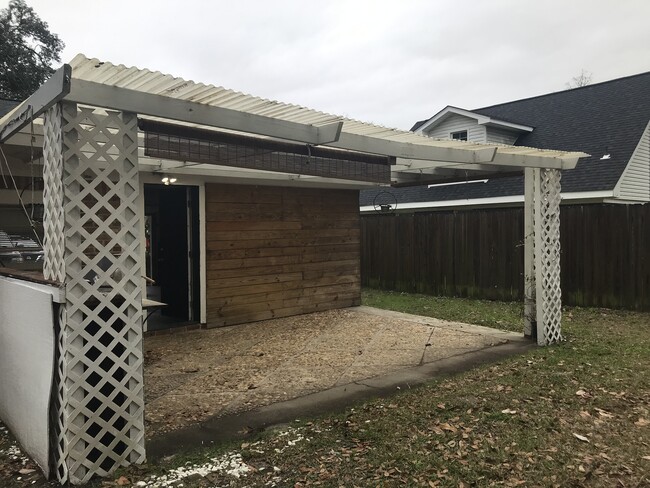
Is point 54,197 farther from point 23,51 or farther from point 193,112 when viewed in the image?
point 23,51

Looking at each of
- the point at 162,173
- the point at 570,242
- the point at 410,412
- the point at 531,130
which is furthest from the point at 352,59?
the point at 410,412

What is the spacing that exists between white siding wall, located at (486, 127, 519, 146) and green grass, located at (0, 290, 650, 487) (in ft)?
30.6

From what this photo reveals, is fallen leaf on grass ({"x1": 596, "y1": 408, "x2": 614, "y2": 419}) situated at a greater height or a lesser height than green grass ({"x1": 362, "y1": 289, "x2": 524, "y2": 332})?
greater

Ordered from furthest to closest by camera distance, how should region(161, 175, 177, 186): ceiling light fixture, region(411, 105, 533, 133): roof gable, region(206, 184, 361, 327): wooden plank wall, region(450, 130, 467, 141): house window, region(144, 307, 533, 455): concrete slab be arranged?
region(450, 130, 467, 141): house window < region(411, 105, 533, 133): roof gable < region(206, 184, 361, 327): wooden plank wall < region(161, 175, 177, 186): ceiling light fixture < region(144, 307, 533, 455): concrete slab

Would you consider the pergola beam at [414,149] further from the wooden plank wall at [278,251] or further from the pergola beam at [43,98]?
the wooden plank wall at [278,251]

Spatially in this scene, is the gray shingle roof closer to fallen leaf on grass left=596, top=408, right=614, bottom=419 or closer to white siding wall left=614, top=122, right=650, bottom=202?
fallen leaf on grass left=596, top=408, right=614, bottom=419

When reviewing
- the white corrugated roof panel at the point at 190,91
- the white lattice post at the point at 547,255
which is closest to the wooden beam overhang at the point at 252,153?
the white corrugated roof panel at the point at 190,91

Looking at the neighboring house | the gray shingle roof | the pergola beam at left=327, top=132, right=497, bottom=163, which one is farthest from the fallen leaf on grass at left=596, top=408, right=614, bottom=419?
the neighboring house

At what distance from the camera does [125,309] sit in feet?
9.45

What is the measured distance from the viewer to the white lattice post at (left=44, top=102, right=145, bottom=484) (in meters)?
2.65

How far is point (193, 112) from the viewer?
306 centimetres

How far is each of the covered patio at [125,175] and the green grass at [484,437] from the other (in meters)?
0.43

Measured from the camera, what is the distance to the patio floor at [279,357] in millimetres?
4152

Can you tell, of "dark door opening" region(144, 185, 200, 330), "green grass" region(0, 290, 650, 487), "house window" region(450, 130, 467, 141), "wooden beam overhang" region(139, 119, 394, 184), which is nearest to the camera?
"green grass" region(0, 290, 650, 487)
